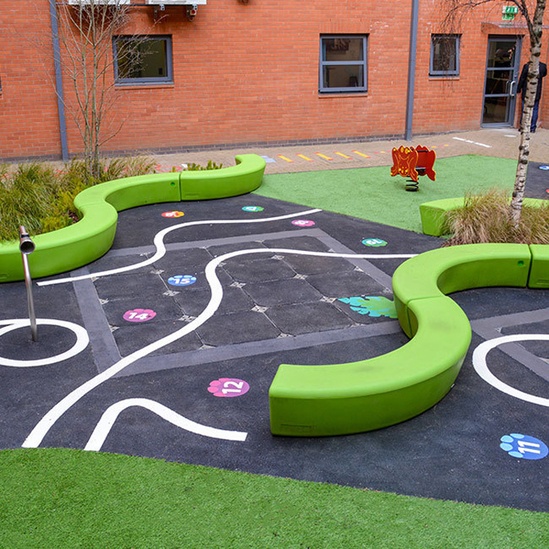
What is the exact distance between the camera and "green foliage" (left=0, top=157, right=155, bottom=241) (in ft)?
29.4

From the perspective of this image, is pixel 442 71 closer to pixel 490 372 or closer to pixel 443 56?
pixel 443 56

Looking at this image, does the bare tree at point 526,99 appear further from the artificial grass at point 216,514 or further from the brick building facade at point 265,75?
the brick building facade at point 265,75

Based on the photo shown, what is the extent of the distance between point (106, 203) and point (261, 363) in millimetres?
4820

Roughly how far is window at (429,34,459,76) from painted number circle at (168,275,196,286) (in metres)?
11.5

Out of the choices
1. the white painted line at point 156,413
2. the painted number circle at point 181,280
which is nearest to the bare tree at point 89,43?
the painted number circle at point 181,280

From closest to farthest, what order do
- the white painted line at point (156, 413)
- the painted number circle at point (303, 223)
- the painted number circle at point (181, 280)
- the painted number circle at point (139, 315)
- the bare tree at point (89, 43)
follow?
the white painted line at point (156, 413) → the painted number circle at point (139, 315) → the painted number circle at point (181, 280) → the painted number circle at point (303, 223) → the bare tree at point (89, 43)

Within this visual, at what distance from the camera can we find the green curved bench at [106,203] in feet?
26.0

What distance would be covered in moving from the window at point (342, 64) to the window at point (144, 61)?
398 cm

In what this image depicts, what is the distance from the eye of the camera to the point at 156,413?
5207mm

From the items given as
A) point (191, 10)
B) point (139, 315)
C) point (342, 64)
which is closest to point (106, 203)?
point (139, 315)

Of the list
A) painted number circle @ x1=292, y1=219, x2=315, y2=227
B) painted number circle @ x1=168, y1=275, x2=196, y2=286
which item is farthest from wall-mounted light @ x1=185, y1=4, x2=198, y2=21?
painted number circle @ x1=168, y1=275, x2=196, y2=286

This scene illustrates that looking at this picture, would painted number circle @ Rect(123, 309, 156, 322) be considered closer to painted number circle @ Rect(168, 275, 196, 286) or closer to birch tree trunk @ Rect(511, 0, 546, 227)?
painted number circle @ Rect(168, 275, 196, 286)

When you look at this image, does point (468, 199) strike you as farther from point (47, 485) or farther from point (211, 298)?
point (47, 485)

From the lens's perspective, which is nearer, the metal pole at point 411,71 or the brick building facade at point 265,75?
the brick building facade at point 265,75
